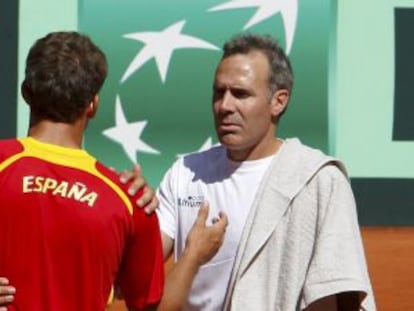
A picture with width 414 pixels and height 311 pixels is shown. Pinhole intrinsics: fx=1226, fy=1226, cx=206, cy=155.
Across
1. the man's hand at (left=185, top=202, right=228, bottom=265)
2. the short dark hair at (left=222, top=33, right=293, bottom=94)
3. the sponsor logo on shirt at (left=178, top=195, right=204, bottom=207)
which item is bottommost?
the man's hand at (left=185, top=202, right=228, bottom=265)

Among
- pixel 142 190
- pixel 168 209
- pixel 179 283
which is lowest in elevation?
pixel 179 283

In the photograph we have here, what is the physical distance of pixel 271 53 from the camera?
10.9 feet

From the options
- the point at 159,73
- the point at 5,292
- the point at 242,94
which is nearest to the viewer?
the point at 5,292

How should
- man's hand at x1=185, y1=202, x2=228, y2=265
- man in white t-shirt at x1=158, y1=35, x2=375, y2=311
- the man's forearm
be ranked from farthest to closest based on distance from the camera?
man in white t-shirt at x1=158, y1=35, x2=375, y2=311 < man's hand at x1=185, y1=202, x2=228, y2=265 < the man's forearm

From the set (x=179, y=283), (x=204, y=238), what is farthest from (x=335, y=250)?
(x=179, y=283)

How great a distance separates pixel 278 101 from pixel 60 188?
0.96 m

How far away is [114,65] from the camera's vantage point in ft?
13.9

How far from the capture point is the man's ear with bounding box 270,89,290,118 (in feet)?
10.8

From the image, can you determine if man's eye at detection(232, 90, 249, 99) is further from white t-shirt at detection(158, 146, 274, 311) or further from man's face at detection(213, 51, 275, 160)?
white t-shirt at detection(158, 146, 274, 311)

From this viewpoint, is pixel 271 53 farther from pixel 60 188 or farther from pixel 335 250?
pixel 60 188

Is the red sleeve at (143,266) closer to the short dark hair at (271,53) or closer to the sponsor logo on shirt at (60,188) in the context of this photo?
the sponsor logo on shirt at (60,188)

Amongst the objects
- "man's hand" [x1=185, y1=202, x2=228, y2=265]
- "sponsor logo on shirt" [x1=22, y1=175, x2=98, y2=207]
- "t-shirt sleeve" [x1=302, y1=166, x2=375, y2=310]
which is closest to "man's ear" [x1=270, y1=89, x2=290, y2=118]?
"t-shirt sleeve" [x1=302, y1=166, x2=375, y2=310]

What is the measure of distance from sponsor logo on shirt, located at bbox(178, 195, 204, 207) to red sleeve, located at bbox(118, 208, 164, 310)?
0.60 metres

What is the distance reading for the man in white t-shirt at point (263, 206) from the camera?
3.06 meters
